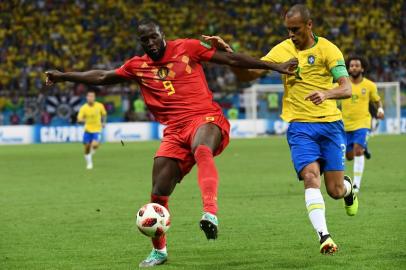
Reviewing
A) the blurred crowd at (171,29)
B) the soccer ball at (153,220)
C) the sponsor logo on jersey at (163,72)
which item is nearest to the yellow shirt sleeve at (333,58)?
A: the sponsor logo on jersey at (163,72)

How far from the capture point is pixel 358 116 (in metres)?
16.7

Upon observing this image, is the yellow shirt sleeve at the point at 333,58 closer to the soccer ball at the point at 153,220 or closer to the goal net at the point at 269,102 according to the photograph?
the soccer ball at the point at 153,220

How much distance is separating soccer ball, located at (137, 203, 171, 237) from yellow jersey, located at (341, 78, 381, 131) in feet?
29.4

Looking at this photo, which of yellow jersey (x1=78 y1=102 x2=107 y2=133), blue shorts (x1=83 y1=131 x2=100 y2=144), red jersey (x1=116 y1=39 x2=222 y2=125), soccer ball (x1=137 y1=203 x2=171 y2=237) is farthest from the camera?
yellow jersey (x1=78 y1=102 x2=107 y2=133)

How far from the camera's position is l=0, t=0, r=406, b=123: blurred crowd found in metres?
44.8

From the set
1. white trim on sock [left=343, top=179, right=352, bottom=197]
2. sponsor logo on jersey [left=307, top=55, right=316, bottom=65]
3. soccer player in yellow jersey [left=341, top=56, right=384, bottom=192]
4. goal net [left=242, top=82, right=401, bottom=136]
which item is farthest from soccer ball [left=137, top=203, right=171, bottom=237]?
goal net [left=242, top=82, right=401, bottom=136]

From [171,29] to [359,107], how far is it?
3097 cm

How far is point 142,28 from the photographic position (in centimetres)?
834

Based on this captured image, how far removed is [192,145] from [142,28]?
114 cm

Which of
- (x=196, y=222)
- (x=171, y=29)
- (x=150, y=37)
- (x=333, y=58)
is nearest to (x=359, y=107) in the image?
(x=196, y=222)

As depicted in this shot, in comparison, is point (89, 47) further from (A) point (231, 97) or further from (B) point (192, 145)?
(B) point (192, 145)

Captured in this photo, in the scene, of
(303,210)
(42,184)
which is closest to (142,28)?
(303,210)

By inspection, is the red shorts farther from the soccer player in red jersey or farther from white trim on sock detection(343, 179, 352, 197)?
white trim on sock detection(343, 179, 352, 197)

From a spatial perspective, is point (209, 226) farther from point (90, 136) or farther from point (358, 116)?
point (90, 136)
